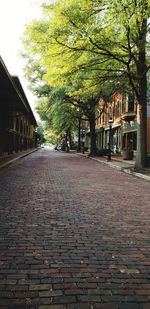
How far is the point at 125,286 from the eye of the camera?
3.81 meters

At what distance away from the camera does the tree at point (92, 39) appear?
14.9 meters

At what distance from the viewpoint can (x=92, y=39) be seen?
15742mm

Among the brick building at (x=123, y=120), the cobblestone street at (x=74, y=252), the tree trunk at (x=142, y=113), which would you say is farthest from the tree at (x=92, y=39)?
the brick building at (x=123, y=120)

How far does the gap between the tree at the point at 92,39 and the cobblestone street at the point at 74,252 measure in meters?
8.68

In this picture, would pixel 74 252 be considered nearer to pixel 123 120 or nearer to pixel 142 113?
pixel 142 113

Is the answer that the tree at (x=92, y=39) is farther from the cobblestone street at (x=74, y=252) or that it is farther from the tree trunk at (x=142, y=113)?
the cobblestone street at (x=74, y=252)

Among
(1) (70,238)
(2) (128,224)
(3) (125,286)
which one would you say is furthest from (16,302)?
(2) (128,224)

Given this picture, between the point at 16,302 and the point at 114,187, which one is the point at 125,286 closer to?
the point at 16,302

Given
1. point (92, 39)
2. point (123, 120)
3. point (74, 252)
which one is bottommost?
point (74, 252)

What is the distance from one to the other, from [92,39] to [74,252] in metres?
12.7

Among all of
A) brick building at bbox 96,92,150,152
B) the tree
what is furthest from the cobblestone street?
brick building at bbox 96,92,150,152

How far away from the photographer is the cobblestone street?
353 centimetres

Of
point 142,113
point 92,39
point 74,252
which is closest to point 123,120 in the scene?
point 142,113

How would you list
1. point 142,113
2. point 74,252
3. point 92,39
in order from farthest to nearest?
point 142,113 < point 92,39 < point 74,252
